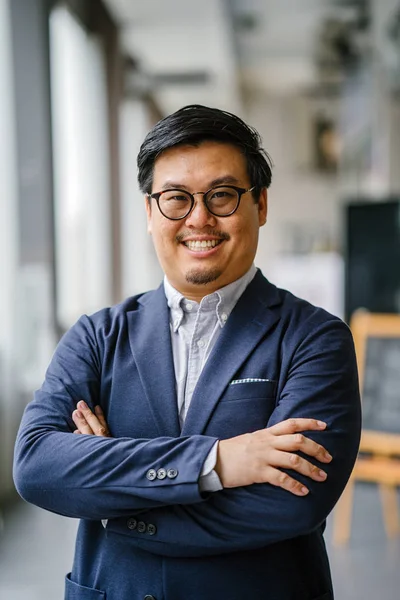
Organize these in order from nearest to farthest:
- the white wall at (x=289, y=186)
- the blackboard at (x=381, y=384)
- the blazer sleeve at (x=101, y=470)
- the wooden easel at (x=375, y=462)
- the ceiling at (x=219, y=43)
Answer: the blazer sleeve at (x=101, y=470), the wooden easel at (x=375, y=462), the blackboard at (x=381, y=384), the ceiling at (x=219, y=43), the white wall at (x=289, y=186)

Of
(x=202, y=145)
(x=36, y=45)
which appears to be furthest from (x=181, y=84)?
(x=202, y=145)

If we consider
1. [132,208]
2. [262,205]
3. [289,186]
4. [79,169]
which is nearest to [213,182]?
[262,205]

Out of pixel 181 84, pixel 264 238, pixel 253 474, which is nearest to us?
pixel 253 474

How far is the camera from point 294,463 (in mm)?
1219

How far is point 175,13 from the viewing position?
235 inches

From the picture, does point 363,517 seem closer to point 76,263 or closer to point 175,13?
point 76,263

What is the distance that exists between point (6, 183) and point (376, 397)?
8.10ft

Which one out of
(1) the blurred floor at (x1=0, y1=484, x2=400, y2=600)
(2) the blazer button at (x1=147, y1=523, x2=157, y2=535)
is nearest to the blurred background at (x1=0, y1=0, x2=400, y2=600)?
(1) the blurred floor at (x1=0, y1=484, x2=400, y2=600)

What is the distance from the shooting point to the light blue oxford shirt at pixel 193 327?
1398 mm

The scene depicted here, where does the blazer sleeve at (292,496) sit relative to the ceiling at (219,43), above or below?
below

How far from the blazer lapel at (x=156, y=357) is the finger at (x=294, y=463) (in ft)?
0.69

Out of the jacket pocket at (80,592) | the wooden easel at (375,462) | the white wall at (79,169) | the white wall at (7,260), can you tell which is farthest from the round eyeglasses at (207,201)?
the white wall at (79,169)

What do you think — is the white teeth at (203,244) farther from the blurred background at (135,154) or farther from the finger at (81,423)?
the blurred background at (135,154)

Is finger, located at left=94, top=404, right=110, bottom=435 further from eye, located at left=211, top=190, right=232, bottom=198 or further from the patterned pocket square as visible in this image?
eye, located at left=211, top=190, right=232, bottom=198
